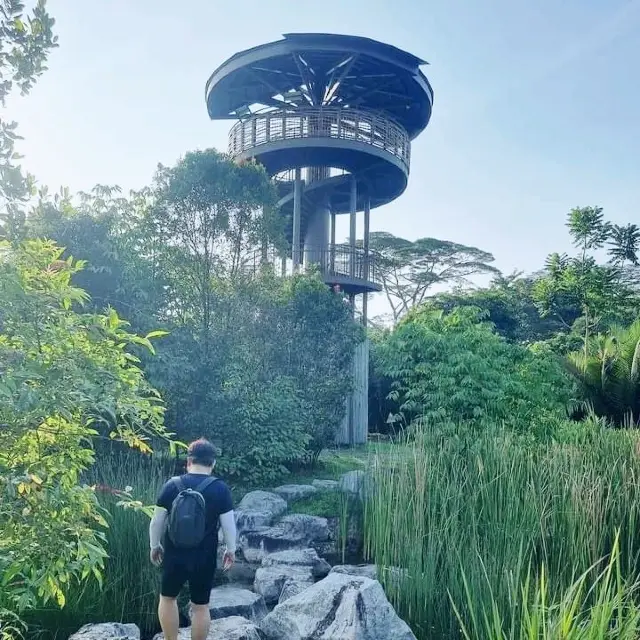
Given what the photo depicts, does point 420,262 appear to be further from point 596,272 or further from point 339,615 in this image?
point 339,615

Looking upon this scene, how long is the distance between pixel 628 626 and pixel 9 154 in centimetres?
255

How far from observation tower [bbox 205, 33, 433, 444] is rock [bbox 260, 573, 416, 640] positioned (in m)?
7.28

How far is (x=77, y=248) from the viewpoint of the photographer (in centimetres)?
668

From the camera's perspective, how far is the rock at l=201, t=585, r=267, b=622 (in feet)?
13.2

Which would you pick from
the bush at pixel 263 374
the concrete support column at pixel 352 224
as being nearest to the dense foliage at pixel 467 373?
the bush at pixel 263 374

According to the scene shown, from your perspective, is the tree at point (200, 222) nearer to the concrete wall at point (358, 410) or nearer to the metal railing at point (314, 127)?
the concrete wall at point (358, 410)

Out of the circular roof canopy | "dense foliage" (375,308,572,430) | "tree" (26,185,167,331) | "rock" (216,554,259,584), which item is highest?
the circular roof canopy

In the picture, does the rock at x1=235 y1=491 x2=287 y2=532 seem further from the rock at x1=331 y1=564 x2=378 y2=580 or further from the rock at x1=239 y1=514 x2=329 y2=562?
the rock at x1=331 y1=564 x2=378 y2=580

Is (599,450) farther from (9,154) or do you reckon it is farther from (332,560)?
(9,154)

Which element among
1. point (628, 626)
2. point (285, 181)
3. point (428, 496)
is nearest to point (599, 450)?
point (428, 496)

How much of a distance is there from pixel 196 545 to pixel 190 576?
0.25 metres

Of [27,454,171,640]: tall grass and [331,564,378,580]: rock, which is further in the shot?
[331,564,378,580]: rock

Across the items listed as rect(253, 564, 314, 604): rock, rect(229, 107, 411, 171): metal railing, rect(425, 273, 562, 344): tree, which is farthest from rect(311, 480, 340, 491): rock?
rect(425, 273, 562, 344): tree

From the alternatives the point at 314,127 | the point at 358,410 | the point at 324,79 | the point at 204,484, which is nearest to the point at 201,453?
the point at 204,484
